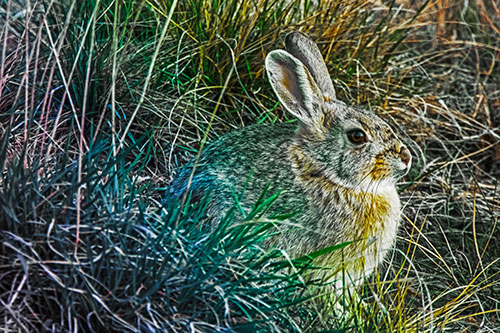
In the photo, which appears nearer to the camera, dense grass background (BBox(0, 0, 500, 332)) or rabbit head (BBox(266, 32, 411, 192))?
dense grass background (BBox(0, 0, 500, 332))

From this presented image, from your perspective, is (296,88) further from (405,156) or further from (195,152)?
(195,152)

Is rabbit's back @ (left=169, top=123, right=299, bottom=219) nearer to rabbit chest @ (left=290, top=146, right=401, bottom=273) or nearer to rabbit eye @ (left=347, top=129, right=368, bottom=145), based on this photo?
rabbit chest @ (left=290, top=146, right=401, bottom=273)

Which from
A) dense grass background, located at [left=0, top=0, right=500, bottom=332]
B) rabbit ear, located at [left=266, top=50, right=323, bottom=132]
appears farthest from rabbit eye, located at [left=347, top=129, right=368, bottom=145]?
dense grass background, located at [left=0, top=0, right=500, bottom=332]

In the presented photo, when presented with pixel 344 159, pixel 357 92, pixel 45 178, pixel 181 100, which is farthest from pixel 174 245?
pixel 357 92

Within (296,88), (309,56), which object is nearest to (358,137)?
(296,88)

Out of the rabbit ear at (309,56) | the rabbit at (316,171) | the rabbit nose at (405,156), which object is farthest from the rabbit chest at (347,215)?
the rabbit ear at (309,56)

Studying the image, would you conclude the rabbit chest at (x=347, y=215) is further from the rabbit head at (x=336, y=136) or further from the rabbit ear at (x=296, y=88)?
the rabbit ear at (x=296, y=88)

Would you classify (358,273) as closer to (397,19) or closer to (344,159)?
(344,159)
